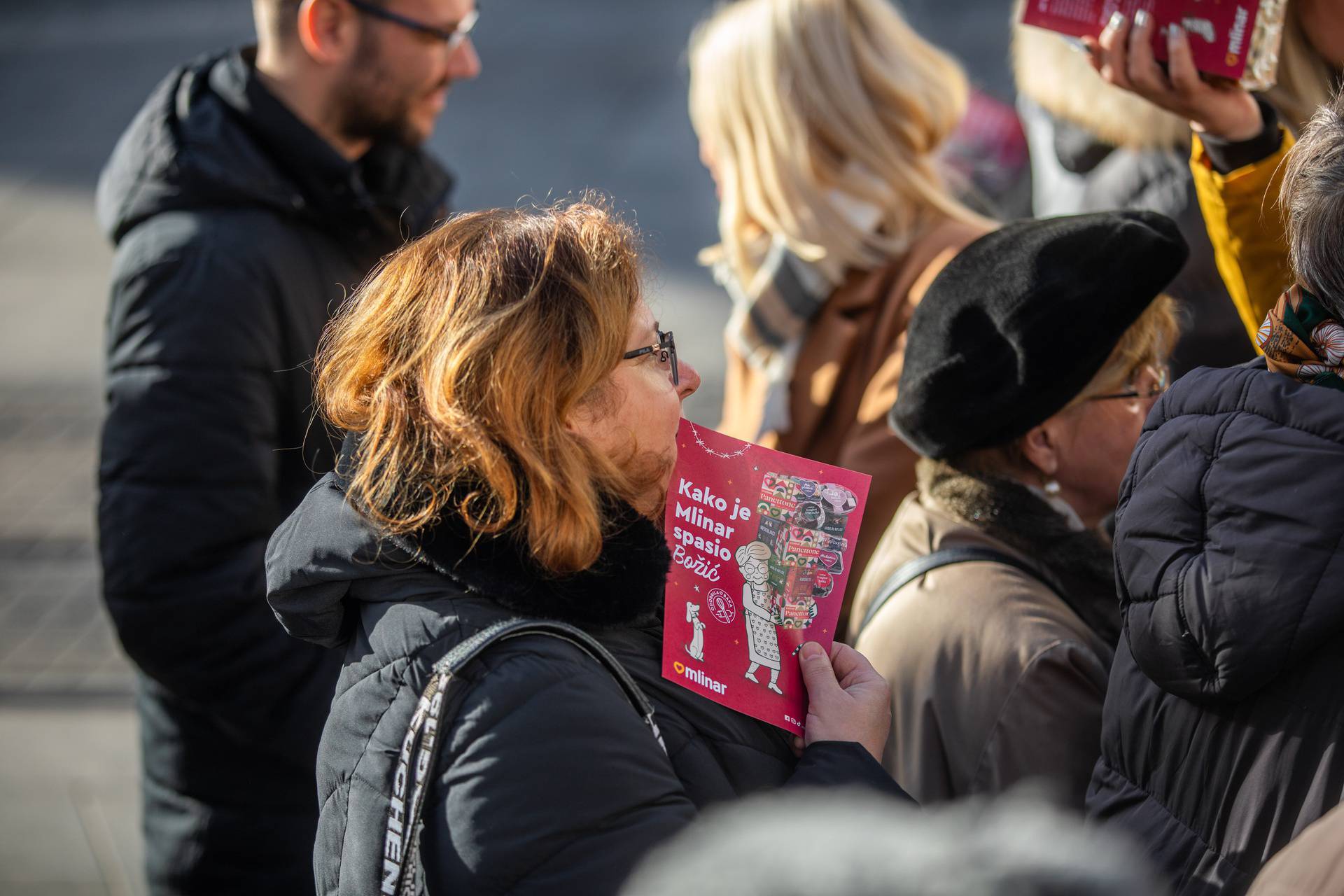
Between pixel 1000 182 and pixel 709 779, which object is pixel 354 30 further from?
pixel 1000 182

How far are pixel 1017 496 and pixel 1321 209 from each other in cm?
79

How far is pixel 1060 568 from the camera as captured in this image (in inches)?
80.4

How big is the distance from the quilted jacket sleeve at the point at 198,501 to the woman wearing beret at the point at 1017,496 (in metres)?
1.11

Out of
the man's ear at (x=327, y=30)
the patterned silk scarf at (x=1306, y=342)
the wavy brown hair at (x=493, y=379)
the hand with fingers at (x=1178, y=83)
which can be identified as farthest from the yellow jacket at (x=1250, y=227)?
the man's ear at (x=327, y=30)

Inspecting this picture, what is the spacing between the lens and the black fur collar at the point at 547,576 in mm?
1423

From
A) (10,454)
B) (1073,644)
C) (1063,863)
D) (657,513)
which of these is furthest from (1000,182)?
(10,454)

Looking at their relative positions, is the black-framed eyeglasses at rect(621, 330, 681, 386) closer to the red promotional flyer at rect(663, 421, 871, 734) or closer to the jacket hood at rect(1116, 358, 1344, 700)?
the red promotional flyer at rect(663, 421, 871, 734)

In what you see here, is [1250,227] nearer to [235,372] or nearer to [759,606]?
[759,606]

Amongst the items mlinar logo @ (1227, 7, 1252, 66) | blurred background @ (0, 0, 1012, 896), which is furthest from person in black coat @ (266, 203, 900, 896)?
mlinar logo @ (1227, 7, 1252, 66)

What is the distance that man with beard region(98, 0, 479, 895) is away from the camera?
91.2 inches

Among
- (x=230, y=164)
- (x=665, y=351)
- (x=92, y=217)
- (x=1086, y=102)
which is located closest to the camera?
(x=665, y=351)

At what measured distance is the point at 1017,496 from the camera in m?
2.06

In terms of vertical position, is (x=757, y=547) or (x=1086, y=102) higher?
(x=1086, y=102)

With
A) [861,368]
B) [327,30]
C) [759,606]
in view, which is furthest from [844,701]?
[327,30]
